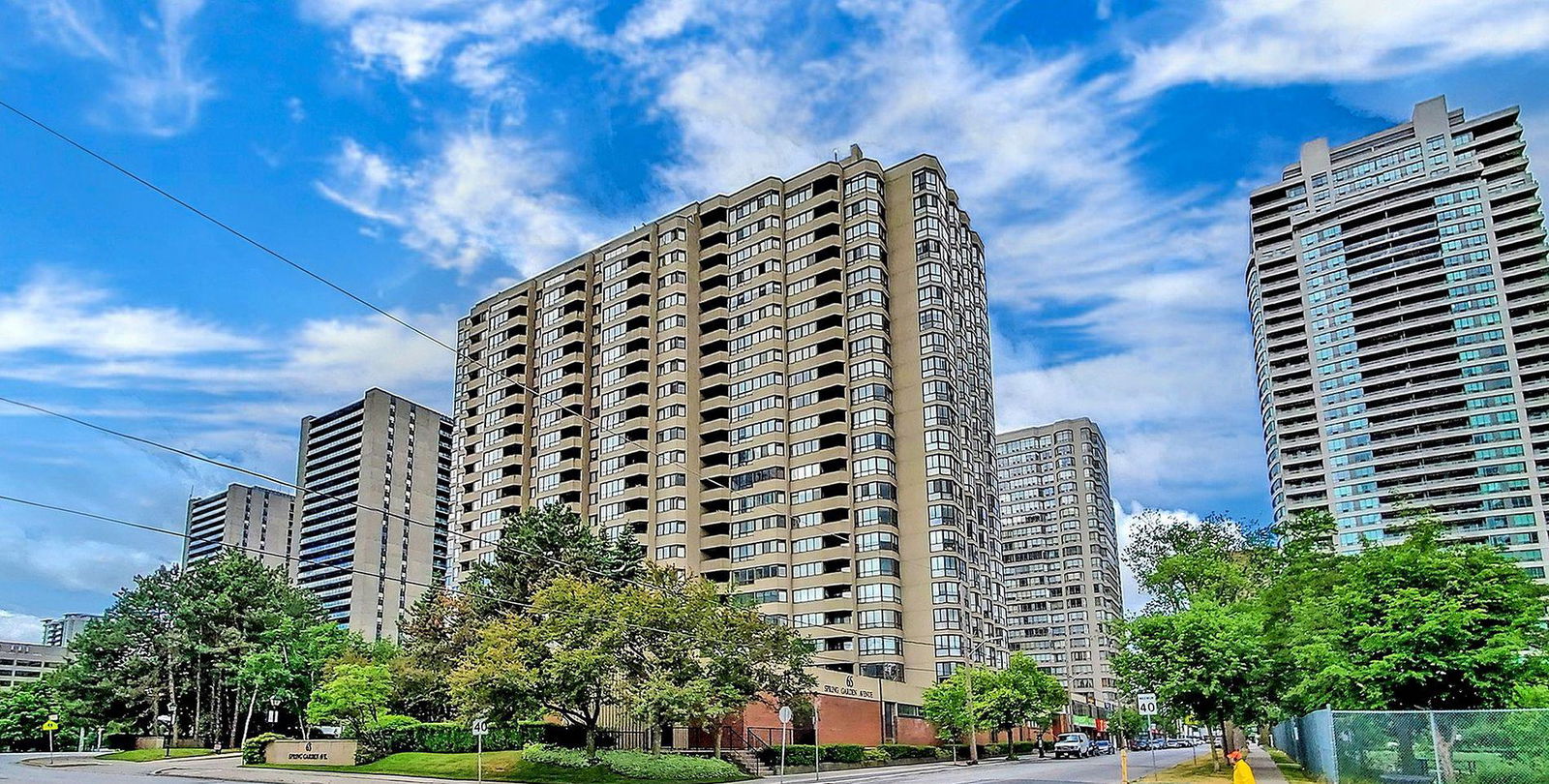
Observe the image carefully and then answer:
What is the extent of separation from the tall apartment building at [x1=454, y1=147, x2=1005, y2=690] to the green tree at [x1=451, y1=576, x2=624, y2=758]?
1631 inches

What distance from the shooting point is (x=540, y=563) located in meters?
63.2

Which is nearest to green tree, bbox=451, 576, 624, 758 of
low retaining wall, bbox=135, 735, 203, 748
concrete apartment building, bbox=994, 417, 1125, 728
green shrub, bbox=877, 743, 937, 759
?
green shrub, bbox=877, 743, 937, 759

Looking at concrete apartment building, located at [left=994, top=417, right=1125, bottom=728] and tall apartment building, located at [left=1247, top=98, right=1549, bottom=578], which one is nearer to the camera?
tall apartment building, located at [left=1247, top=98, right=1549, bottom=578]

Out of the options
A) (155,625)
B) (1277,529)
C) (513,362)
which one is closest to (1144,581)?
(1277,529)

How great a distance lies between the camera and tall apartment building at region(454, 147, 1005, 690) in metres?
89.1

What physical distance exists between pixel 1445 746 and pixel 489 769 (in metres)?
33.8

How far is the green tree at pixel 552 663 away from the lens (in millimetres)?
41281

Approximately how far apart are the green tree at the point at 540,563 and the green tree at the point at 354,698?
20.5ft

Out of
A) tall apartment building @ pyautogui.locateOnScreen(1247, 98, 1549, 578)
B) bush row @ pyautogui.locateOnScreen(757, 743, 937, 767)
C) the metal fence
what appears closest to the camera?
the metal fence

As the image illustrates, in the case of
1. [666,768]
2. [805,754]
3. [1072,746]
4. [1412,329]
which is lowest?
[1072,746]

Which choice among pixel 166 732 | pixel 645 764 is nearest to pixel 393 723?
pixel 645 764

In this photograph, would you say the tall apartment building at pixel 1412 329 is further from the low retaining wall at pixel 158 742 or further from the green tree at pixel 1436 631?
the low retaining wall at pixel 158 742

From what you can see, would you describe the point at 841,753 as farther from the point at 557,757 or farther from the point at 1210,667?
the point at 1210,667

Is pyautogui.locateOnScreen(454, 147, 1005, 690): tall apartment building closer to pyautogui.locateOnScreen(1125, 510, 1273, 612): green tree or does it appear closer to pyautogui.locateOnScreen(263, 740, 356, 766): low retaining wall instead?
pyautogui.locateOnScreen(1125, 510, 1273, 612): green tree
